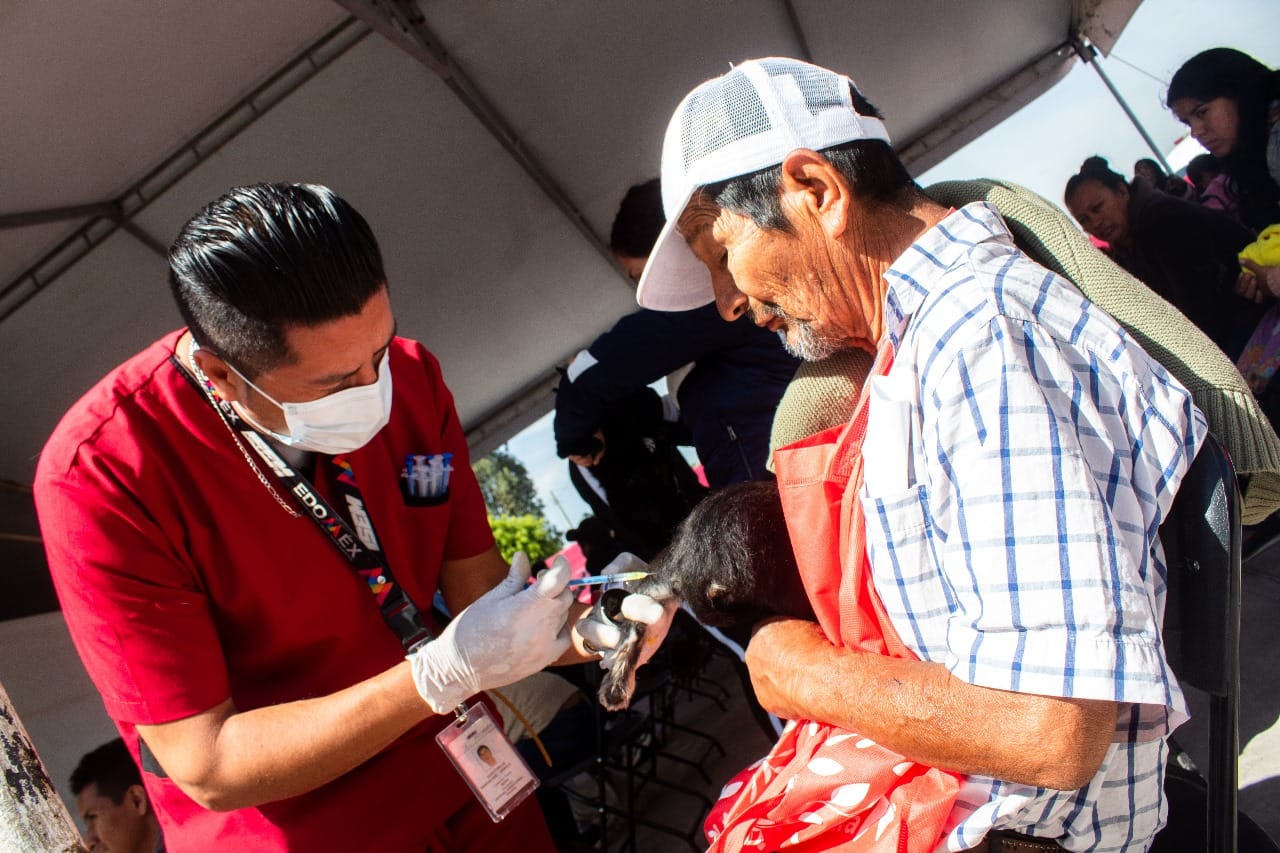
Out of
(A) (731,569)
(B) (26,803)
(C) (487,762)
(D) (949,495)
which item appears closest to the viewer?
(D) (949,495)

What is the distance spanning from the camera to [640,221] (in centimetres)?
291

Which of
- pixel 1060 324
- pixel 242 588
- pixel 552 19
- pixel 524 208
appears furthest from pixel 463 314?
pixel 1060 324

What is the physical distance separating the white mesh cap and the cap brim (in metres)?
0.17

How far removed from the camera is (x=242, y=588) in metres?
1.44

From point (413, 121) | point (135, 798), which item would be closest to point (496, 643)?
point (135, 798)

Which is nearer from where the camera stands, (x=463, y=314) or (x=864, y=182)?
(x=864, y=182)

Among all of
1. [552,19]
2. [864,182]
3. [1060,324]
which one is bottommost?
[1060,324]

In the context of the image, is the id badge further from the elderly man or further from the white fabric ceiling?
the white fabric ceiling

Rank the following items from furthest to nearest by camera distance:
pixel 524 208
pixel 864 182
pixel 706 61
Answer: pixel 524 208, pixel 706 61, pixel 864 182

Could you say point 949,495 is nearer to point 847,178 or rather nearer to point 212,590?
point 847,178

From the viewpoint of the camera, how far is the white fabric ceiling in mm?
3260

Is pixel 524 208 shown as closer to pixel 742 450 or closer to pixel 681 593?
pixel 742 450

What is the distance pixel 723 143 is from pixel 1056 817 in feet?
3.60

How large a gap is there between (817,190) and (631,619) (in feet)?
2.68
